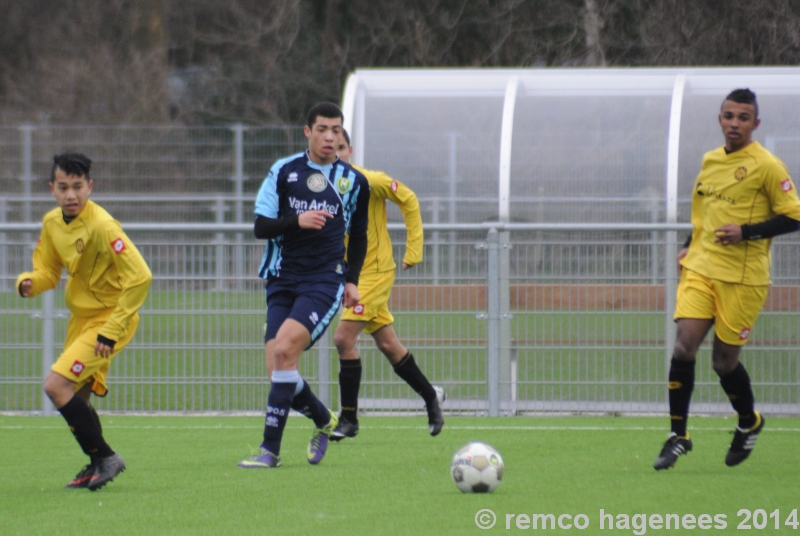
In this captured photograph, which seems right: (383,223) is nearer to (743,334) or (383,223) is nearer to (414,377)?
(414,377)

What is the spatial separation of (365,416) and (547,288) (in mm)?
1797

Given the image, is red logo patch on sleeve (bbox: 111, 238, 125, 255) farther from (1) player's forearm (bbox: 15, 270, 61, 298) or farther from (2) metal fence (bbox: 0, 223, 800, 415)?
(2) metal fence (bbox: 0, 223, 800, 415)

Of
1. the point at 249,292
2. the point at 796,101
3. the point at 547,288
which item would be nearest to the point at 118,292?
the point at 249,292

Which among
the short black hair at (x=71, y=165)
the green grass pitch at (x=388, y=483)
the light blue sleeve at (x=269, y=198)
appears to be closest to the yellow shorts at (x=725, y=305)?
the green grass pitch at (x=388, y=483)

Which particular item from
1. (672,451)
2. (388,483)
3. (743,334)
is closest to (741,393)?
(743,334)

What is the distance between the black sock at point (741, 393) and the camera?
711 centimetres

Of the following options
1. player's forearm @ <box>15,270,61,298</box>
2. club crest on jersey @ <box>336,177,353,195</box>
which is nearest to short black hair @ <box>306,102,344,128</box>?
club crest on jersey @ <box>336,177,353,195</box>

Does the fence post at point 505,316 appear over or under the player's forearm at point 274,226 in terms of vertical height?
under

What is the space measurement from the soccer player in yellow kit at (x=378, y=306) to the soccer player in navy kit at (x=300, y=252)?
1091 millimetres

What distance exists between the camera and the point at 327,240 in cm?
711

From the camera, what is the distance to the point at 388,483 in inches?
261

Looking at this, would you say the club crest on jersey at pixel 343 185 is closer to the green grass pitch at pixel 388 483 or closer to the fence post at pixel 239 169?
the green grass pitch at pixel 388 483

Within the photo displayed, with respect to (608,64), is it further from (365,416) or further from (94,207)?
(94,207)

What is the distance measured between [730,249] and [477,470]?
1.90 meters
